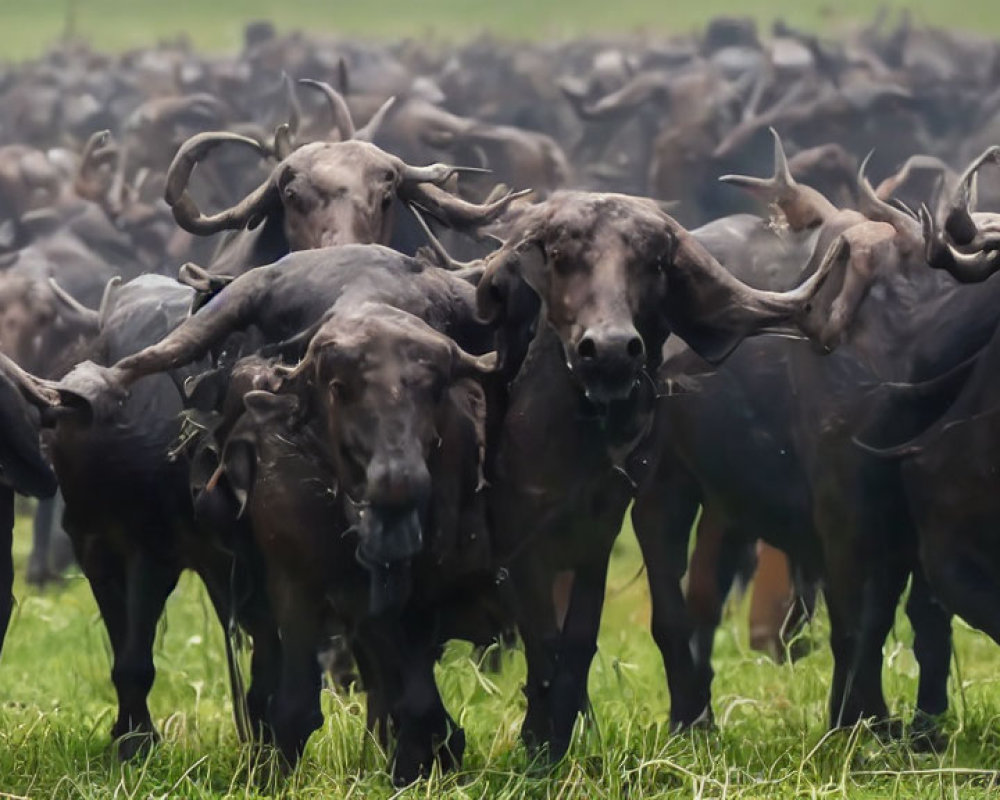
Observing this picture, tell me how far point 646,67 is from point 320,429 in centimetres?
2149

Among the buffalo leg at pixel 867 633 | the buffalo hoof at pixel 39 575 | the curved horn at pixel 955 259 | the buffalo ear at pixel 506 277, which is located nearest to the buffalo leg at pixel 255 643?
the buffalo ear at pixel 506 277

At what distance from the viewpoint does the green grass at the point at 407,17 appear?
47.2m

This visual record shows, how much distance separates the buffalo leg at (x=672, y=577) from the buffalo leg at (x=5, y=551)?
7.76ft

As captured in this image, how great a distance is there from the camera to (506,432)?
8.55 meters

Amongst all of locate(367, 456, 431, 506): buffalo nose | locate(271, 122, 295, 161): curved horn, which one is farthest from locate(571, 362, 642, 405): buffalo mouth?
locate(271, 122, 295, 161): curved horn

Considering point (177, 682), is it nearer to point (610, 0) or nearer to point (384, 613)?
point (384, 613)

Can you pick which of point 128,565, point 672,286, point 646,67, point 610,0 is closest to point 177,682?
point 128,565

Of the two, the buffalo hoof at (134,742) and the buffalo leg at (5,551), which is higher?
the buffalo leg at (5,551)

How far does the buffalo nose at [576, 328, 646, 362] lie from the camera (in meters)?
7.87

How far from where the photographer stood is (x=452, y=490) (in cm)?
830

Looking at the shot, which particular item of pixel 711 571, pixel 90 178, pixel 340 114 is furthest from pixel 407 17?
pixel 711 571

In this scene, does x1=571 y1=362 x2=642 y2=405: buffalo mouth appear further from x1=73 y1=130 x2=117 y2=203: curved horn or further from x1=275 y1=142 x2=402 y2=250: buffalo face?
x1=73 y1=130 x2=117 y2=203: curved horn

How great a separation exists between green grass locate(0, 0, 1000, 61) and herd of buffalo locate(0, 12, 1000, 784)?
115 feet

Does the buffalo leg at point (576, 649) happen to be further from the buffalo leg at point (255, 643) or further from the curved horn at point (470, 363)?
the buffalo leg at point (255, 643)
